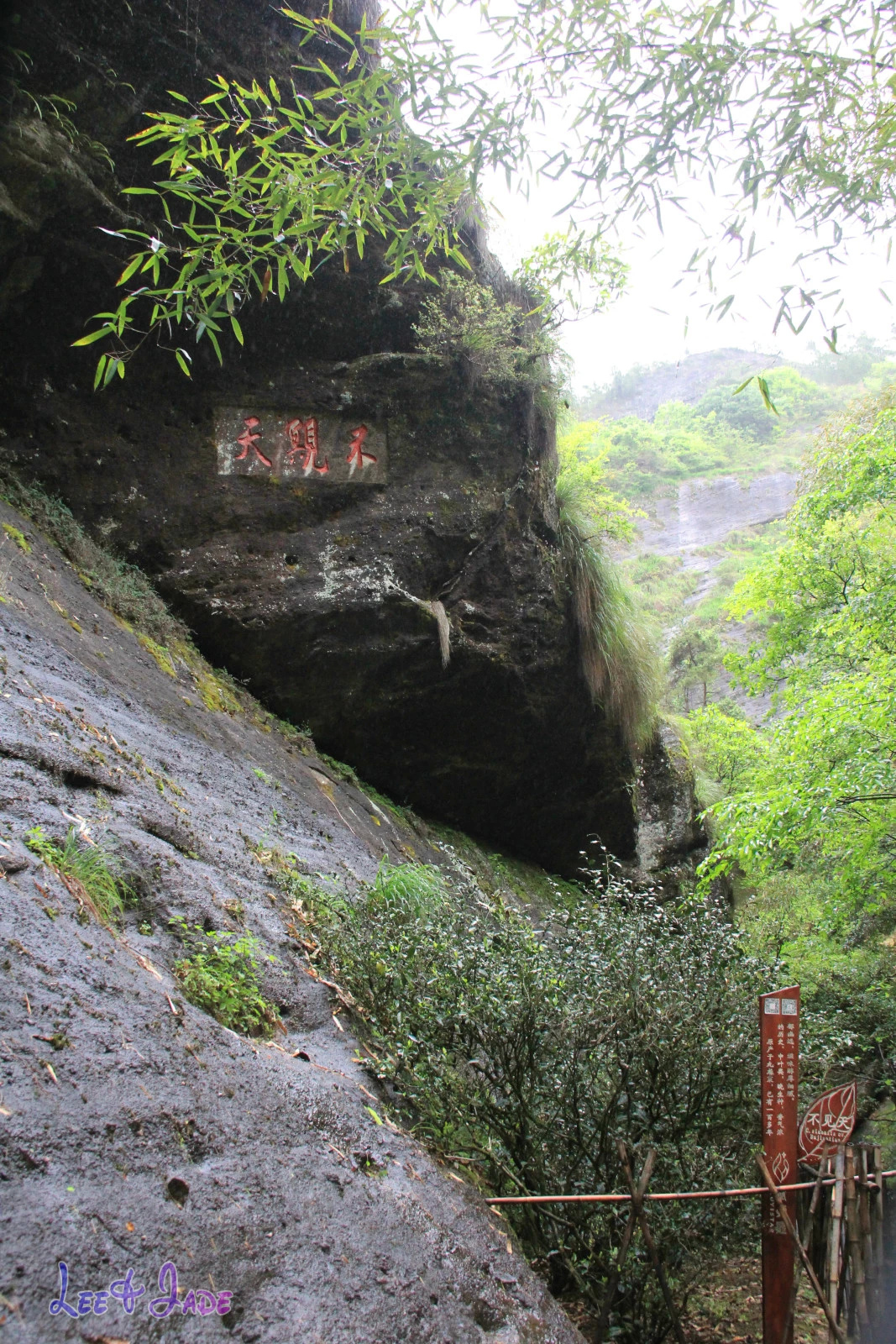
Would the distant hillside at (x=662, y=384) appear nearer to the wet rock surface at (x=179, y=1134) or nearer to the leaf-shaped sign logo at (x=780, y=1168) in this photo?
the wet rock surface at (x=179, y=1134)

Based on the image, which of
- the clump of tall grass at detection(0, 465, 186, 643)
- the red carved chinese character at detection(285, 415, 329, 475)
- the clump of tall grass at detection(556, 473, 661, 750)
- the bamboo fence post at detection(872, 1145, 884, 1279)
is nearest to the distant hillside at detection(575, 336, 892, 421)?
the clump of tall grass at detection(556, 473, 661, 750)

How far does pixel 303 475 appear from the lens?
20.2 ft

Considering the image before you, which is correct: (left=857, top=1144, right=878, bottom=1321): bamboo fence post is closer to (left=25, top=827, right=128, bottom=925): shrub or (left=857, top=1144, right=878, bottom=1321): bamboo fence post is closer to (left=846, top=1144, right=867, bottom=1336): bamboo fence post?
(left=846, top=1144, right=867, bottom=1336): bamboo fence post

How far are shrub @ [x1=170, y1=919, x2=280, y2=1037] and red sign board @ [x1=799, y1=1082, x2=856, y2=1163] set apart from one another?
1.82 m

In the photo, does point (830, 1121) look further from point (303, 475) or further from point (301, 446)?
point (301, 446)

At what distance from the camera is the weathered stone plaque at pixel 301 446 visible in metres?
6.02

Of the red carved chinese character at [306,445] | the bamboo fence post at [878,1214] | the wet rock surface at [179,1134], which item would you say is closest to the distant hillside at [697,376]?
the red carved chinese character at [306,445]


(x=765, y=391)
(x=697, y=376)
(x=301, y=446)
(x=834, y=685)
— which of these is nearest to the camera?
(x=765, y=391)

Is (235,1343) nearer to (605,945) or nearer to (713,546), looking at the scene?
(605,945)

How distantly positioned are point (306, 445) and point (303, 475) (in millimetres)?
252

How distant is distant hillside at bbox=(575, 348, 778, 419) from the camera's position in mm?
42344

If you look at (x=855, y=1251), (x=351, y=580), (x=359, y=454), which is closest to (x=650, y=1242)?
(x=855, y=1251)

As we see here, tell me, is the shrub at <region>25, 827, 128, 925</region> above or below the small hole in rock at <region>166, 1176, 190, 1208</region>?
above

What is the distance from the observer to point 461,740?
7230mm
